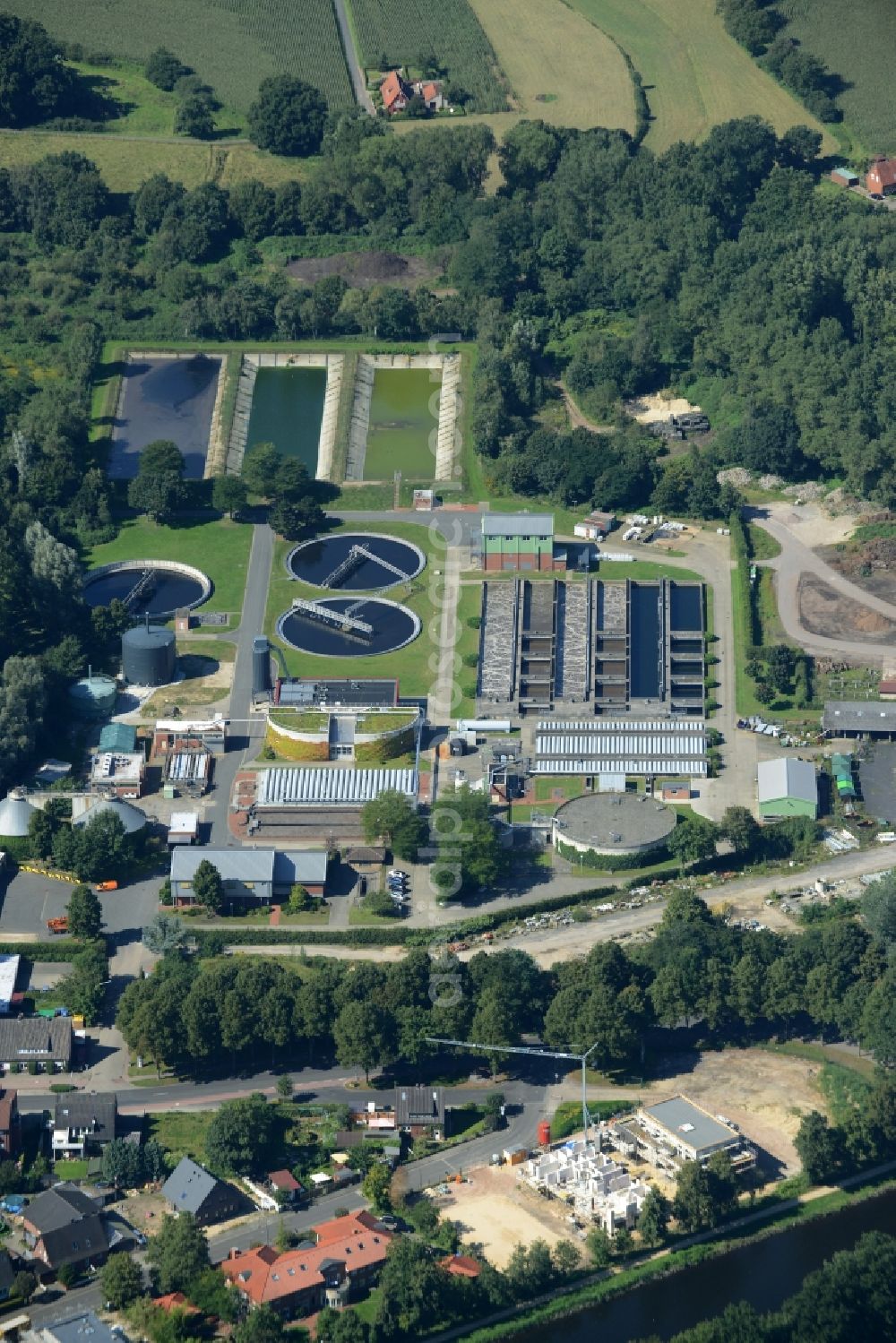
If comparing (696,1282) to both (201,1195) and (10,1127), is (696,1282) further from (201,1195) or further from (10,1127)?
(10,1127)

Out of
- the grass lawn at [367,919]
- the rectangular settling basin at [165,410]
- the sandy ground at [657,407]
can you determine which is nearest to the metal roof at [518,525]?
the sandy ground at [657,407]

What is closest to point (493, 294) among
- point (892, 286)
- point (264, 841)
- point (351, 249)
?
point (351, 249)

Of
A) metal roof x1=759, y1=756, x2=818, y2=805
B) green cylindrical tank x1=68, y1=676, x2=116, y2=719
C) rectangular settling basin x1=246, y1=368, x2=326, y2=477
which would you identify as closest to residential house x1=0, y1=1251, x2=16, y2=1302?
green cylindrical tank x1=68, y1=676, x2=116, y2=719

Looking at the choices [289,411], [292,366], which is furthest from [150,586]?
[292,366]

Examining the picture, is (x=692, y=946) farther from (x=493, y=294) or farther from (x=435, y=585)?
(x=493, y=294)

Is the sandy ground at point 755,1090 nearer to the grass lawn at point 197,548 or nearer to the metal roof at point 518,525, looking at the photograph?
the metal roof at point 518,525

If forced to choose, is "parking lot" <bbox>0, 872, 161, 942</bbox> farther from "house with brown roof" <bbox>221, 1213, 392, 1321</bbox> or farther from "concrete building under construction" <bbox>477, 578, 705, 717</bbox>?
"house with brown roof" <bbox>221, 1213, 392, 1321</bbox>

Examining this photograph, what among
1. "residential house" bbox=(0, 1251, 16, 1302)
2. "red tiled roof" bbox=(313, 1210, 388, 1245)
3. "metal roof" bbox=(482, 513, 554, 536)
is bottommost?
"residential house" bbox=(0, 1251, 16, 1302)
